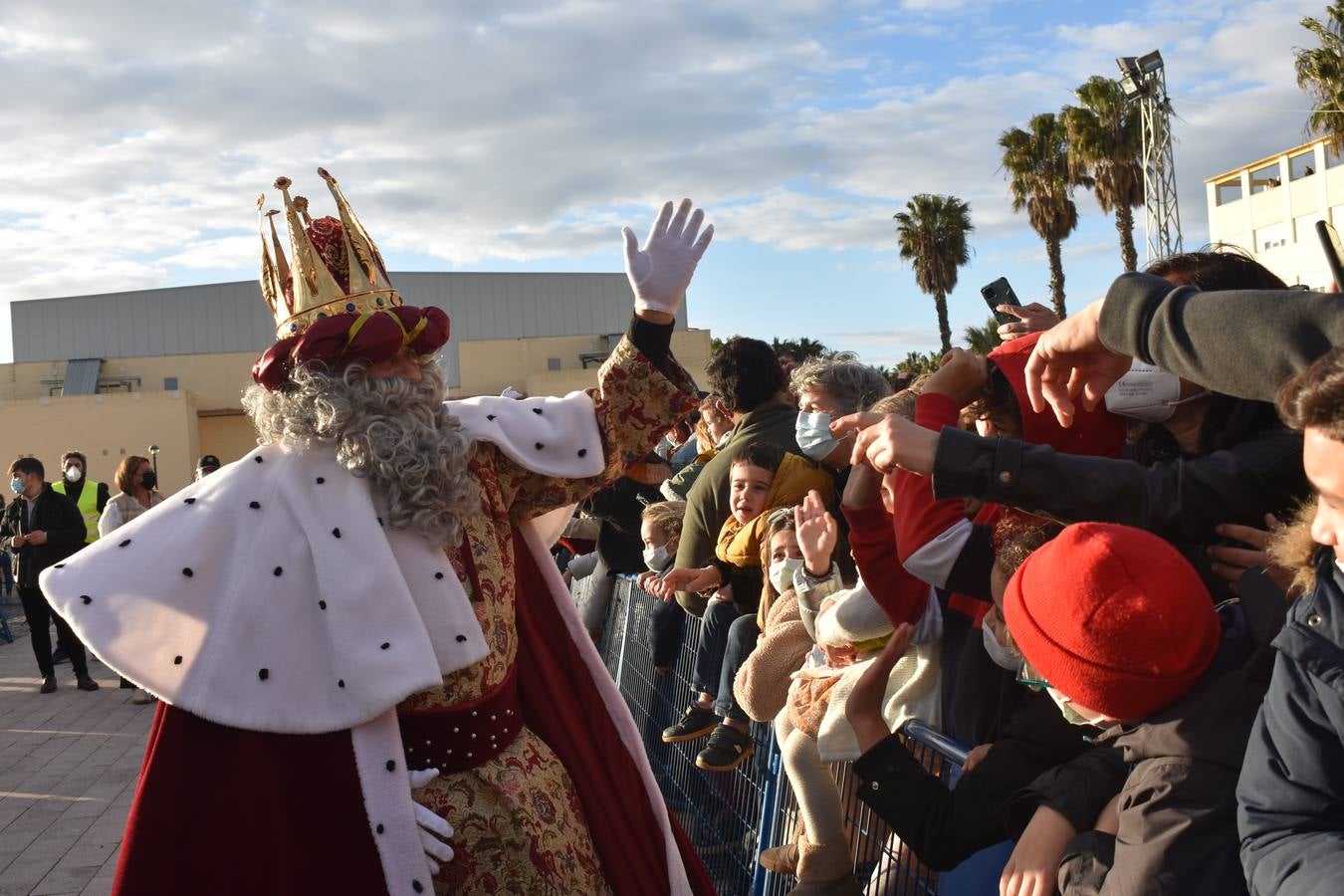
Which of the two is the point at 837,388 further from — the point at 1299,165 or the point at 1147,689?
the point at 1299,165

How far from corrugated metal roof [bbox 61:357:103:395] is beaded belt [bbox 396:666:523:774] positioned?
138 ft

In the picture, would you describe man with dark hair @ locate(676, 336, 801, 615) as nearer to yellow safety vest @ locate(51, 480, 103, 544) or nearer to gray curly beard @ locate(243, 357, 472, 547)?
gray curly beard @ locate(243, 357, 472, 547)

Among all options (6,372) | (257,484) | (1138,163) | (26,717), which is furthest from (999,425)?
(6,372)

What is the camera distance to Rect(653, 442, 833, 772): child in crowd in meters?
4.29

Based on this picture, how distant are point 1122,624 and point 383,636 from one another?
1467 mm

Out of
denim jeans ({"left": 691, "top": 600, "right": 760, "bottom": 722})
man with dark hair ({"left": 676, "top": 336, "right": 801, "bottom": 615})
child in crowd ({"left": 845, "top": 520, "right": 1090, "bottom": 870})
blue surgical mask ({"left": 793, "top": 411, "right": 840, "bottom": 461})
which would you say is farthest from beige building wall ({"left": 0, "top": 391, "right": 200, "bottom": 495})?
child in crowd ({"left": 845, "top": 520, "right": 1090, "bottom": 870})

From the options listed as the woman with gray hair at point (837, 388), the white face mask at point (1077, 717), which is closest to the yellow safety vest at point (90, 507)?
the woman with gray hair at point (837, 388)

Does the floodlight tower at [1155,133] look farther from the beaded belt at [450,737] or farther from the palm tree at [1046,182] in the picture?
the beaded belt at [450,737]

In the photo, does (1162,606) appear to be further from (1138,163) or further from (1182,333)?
(1138,163)

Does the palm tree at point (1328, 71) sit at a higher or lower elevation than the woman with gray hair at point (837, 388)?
higher

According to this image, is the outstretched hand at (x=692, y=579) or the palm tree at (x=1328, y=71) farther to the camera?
the palm tree at (x=1328, y=71)

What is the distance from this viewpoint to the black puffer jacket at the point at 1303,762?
4.79 ft

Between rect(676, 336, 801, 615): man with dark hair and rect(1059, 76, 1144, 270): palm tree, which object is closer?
rect(676, 336, 801, 615): man with dark hair

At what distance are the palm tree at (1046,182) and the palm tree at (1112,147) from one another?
1.16 metres
